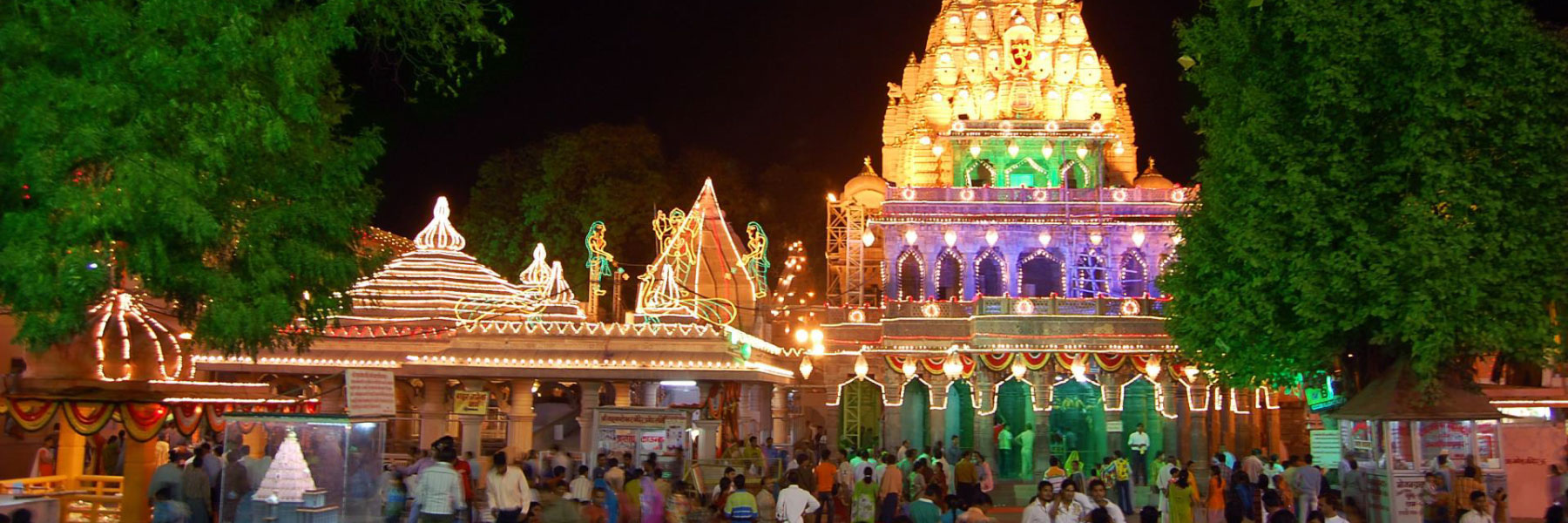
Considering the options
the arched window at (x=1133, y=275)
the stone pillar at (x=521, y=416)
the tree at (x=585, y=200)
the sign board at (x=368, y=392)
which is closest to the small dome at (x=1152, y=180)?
the arched window at (x=1133, y=275)

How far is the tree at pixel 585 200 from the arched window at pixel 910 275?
10287mm

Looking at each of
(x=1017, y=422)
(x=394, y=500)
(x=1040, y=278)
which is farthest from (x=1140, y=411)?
(x=394, y=500)

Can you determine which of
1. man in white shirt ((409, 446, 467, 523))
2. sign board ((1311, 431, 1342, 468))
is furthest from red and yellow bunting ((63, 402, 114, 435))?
sign board ((1311, 431, 1342, 468))

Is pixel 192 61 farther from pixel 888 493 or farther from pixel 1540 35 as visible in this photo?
pixel 1540 35

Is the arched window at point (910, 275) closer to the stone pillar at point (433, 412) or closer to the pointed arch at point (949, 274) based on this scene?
the pointed arch at point (949, 274)

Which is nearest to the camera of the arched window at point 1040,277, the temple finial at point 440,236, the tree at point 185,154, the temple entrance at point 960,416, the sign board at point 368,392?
the tree at point 185,154

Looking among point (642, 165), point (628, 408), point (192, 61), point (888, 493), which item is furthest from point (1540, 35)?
point (642, 165)

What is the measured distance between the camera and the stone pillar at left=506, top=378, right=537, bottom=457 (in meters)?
27.4

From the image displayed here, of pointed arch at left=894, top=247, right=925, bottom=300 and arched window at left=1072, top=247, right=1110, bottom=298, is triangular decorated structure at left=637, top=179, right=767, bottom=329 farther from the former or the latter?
arched window at left=1072, top=247, right=1110, bottom=298

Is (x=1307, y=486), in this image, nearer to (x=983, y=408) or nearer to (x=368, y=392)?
(x=368, y=392)

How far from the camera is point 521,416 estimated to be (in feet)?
90.7

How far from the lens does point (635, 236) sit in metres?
51.0

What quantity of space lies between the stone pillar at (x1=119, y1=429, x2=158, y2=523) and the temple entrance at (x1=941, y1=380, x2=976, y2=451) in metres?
23.7

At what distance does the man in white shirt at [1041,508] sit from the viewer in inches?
509
